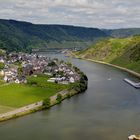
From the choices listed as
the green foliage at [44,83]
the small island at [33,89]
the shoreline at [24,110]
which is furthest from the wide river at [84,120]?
the green foliage at [44,83]

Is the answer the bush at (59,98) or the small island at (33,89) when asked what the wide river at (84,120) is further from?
the small island at (33,89)

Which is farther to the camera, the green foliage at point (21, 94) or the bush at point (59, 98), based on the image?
the bush at point (59, 98)

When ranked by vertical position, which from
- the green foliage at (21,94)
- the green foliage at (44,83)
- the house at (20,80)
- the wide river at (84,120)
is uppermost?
the house at (20,80)

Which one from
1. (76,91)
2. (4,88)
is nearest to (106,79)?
(76,91)

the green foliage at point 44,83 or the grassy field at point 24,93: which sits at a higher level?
the green foliage at point 44,83

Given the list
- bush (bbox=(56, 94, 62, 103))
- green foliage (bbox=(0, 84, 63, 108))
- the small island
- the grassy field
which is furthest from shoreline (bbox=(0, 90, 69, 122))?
green foliage (bbox=(0, 84, 63, 108))
